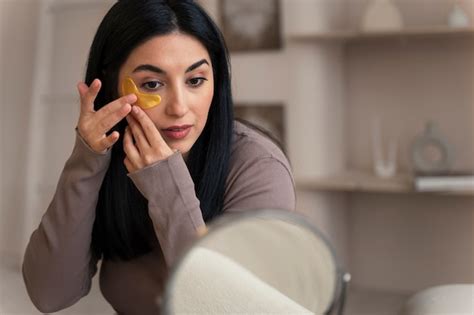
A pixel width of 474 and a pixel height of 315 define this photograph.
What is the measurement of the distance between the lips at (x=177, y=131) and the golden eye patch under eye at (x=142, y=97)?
0.04 meters

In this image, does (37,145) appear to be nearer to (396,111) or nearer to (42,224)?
(396,111)

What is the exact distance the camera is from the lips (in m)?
0.89

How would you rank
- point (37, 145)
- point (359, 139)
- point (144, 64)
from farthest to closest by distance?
1. point (37, 145)
2. point (359, 139)
3. point (144, 64)

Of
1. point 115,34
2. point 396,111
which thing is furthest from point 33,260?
point 396,111

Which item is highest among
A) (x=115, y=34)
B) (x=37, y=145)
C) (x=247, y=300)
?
(x=115, y=34)

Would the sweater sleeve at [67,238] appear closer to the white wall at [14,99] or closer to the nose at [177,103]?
the nose at [177,103]

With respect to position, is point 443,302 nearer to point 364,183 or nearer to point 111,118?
point 111,118

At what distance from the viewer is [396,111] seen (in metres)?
2.80

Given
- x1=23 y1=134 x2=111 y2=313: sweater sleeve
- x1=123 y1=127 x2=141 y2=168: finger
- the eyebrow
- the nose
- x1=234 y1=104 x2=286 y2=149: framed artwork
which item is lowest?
x1=234 y1=104 x2=286 y2=149: framed artwork

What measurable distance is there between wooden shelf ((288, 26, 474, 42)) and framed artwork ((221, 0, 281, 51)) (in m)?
0.16

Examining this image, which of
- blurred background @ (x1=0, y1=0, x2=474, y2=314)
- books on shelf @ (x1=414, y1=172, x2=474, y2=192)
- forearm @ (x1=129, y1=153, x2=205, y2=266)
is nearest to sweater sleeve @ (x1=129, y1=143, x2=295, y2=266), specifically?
forearm @ (x1=129, y1=153, x2=205, y2=266)

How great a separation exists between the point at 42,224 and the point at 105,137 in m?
0.17

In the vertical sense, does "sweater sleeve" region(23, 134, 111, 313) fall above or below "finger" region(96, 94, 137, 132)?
below

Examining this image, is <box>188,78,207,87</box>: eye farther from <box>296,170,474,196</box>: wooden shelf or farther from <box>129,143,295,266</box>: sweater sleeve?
<box>296,170,474,196</box>: wooden shelf
